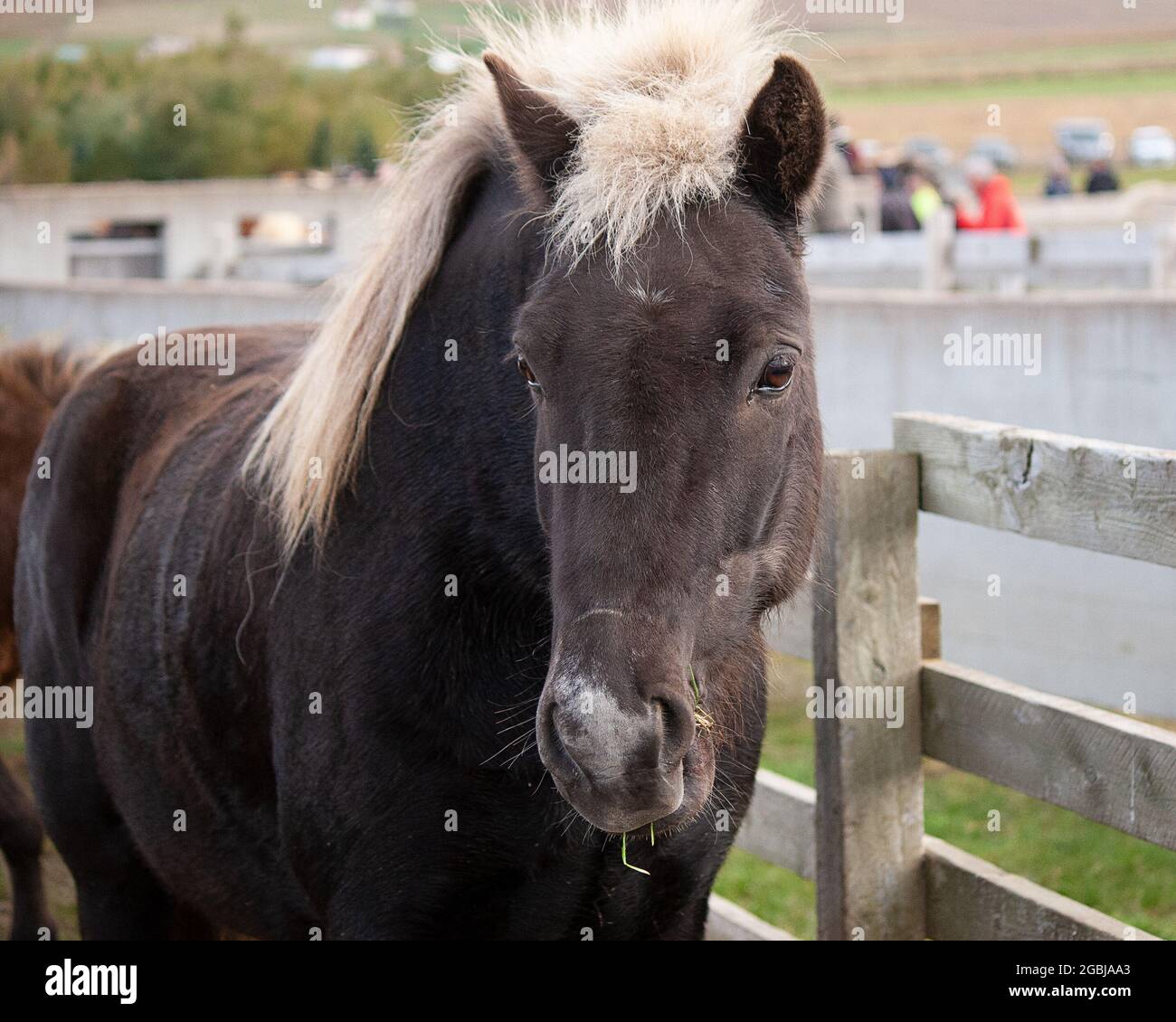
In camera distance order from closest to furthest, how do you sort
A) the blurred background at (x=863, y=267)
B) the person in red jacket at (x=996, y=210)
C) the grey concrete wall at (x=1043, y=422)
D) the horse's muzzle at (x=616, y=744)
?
the horse's muzzle at (x=616, y=744) → the blurred background at (x=863, y=267) → the grey concrete wall at (x=1043, y=422) → the person in red jacket at (x=996, y=210)

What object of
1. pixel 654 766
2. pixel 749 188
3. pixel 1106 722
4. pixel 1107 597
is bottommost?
pixel 1107 597

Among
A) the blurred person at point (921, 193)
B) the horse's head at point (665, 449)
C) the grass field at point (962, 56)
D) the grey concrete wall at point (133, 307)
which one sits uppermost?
the grass field at point (962, 56)

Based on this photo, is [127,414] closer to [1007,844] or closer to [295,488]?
[295,488]

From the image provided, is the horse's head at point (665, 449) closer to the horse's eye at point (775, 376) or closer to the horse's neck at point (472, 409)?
the horse's eye at point (775, 376)

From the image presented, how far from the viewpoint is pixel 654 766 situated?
1.96 meters

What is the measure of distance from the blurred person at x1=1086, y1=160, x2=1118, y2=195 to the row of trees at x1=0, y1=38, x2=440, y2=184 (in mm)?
12485

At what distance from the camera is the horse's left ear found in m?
2.32

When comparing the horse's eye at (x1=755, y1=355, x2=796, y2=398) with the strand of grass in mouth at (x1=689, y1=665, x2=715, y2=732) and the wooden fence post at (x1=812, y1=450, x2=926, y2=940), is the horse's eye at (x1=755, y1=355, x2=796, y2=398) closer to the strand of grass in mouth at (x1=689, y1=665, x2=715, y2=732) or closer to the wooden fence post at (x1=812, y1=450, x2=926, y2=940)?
the strand of grass in mouth at (x1=689, y1=665, x2=715, y2=732)

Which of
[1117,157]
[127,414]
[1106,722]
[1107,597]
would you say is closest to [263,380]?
[127,414]

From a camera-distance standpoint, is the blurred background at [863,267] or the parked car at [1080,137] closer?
the blurred background at [863,267]

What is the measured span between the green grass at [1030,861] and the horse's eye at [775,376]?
10.9ft

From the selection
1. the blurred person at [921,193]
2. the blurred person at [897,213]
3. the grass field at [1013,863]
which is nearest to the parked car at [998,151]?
the blurred person at [921,193]

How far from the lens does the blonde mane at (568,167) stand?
7.48 ft
